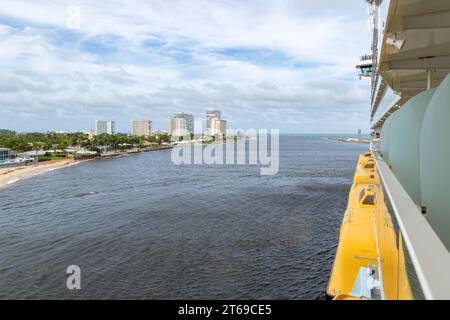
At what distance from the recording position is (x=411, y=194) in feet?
15.3

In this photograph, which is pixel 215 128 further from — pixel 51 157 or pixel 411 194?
pixel 411 194

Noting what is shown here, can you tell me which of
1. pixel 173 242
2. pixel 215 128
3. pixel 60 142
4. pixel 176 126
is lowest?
pixel 173 242

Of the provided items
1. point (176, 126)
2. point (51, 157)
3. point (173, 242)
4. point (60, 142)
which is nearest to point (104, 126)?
point (176, 126)

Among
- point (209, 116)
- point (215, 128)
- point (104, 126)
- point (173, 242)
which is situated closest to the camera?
point (173, 242)

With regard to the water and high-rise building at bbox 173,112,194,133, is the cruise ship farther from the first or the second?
high-rise building at bbox 173,112,194,133

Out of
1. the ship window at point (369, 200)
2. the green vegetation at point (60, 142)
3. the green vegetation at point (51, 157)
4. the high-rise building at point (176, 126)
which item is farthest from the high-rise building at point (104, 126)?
the ship window at point (369, 200)

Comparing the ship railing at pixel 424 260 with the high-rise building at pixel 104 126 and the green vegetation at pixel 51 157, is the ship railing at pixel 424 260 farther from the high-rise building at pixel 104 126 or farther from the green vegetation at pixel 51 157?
the high-rise building at pixel 104 126

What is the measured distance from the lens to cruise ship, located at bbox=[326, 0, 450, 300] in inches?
77.9

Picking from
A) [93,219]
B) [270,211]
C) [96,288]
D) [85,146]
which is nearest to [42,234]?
[93,219]

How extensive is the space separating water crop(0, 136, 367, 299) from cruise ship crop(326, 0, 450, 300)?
3.82 meters

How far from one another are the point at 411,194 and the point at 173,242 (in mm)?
12907

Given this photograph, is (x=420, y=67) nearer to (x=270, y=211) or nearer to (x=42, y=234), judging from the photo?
(x=270, y=211)
